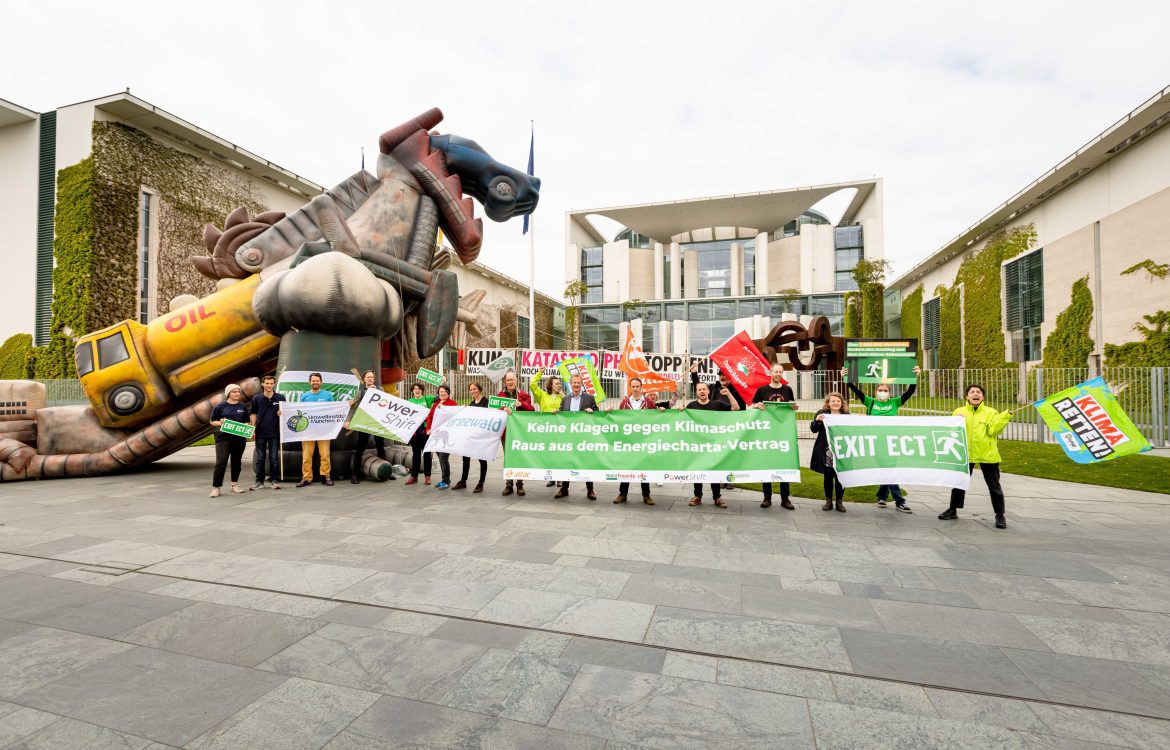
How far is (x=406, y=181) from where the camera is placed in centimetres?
1162

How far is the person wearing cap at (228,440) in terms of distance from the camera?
850 cm

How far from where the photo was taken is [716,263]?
208ft

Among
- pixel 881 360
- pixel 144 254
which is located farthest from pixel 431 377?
pixel 144 254

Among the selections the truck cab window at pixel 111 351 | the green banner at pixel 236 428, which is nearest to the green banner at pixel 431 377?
the green banner at pixel 236 428

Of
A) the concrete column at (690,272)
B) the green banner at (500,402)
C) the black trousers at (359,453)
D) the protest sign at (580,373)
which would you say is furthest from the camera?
the concrete column at (690,272)

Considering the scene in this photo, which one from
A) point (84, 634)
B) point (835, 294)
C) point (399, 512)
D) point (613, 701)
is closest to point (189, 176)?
point (399, 512)

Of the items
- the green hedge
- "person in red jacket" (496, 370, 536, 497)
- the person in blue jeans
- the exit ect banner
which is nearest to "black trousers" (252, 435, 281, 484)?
the person in blue jeans

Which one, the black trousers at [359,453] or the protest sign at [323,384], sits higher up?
the protest sign at [323,384]

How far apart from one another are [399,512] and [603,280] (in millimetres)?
58236

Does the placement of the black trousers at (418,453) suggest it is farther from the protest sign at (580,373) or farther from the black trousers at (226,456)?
the protest sign at (580,373)

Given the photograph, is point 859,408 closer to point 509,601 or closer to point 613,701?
point 509,601

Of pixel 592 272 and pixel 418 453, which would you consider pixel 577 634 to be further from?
pixel 592 272

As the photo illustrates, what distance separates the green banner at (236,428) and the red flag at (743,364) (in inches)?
361

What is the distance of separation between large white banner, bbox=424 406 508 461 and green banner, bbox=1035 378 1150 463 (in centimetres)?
736
